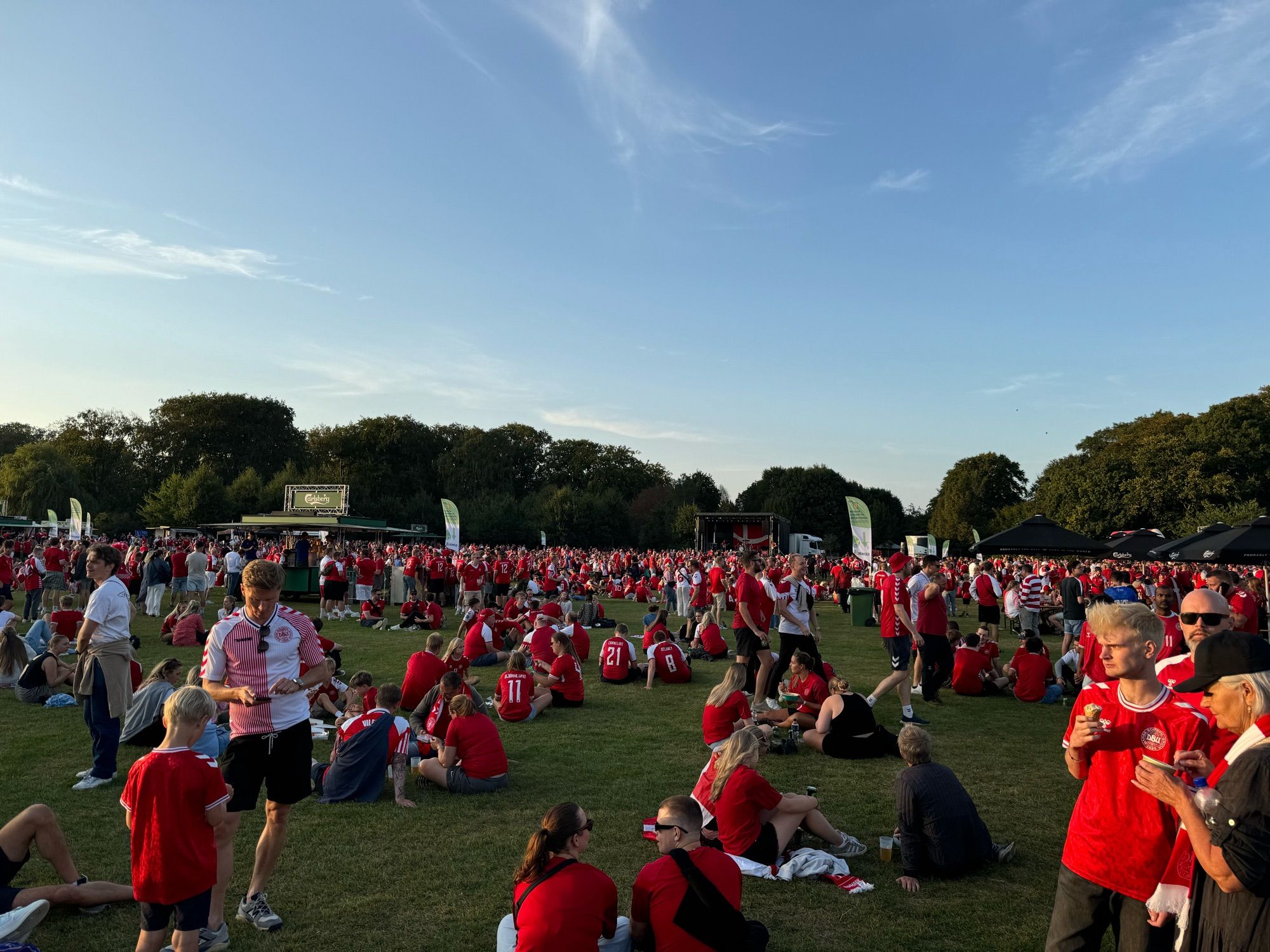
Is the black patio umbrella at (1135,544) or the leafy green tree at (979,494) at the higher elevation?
the leafy green tree at (979,494)

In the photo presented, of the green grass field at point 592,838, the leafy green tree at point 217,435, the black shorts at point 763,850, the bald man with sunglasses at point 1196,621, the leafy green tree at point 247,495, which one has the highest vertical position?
the leafy green tree at point 217,435

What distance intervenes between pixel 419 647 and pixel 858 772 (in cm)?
965

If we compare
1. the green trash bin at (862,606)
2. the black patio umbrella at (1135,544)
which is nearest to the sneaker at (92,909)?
the green trash bin at (862,606)

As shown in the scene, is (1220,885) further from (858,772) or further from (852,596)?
(852,596)

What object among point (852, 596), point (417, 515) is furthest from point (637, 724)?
point (417, 515)

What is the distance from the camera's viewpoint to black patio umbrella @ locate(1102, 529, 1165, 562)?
21719 mm

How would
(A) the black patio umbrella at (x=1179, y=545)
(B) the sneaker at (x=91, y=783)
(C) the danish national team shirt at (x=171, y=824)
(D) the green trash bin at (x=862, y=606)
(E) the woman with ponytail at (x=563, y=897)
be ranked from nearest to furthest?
(E) the woman with ponytail at (x=563, y=897)
(C) the danish national team shirt at (x=171, y=824)
(B) the sneaker at (x=91, y=783)
(A) the black patio umbrella at (x=1179, y=545)
(D) the green trash bin at (x=862, y=606)

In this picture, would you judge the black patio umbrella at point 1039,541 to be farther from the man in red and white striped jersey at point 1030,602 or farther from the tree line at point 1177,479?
the tree line at point 1177,479

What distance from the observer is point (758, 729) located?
7.51 m

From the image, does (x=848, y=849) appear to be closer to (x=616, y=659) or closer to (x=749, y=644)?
(x=749, y=644)

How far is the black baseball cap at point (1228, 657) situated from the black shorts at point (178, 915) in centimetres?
398

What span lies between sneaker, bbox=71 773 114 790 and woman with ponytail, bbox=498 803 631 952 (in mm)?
4907

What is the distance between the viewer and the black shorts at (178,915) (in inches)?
137

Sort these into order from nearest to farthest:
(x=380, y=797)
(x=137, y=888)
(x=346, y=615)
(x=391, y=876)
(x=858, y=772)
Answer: (x=137, y=888) → (x=391, y=876) → (x=380, y=797) → (x=858, y=772) → (x=346, y=615)
